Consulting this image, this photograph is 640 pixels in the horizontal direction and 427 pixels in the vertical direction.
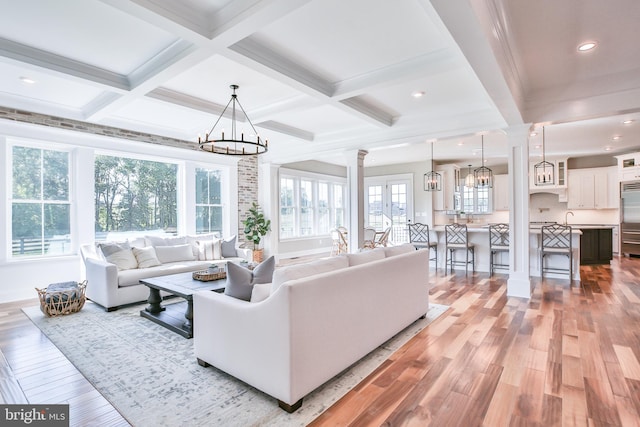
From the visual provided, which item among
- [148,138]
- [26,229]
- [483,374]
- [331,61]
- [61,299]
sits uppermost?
[331,61]

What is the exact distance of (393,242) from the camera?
33.0ft

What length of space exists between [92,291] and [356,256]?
153 inches

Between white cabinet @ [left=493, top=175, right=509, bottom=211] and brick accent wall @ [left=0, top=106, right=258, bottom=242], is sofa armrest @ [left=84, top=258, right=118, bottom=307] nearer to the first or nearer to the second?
brick accent wall @ [left=0, top=106, right=258, bottom=242]

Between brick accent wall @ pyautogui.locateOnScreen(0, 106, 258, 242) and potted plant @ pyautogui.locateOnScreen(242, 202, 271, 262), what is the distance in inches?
5.4

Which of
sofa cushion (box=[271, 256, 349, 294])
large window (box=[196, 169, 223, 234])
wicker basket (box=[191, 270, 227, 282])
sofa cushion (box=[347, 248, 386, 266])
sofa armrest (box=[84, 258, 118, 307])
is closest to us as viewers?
sofa cushion (box=[271, 256, 349, 294])

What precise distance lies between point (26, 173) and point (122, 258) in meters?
2.07

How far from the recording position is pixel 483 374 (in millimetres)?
2482

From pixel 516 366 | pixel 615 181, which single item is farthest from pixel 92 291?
pixel 615 181

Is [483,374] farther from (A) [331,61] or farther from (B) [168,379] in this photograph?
(A) [331,61]

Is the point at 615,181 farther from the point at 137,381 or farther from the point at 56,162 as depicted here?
the point at 56,162

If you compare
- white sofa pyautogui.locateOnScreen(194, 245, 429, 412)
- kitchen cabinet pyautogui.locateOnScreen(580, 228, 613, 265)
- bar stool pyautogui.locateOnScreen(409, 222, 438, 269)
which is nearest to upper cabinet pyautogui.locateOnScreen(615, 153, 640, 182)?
kitchen cabinet pyautogui.locateOnScreen(580, 228, 613, 265)

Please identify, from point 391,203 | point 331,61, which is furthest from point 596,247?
point 331,61

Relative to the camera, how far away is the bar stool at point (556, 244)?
5.48m

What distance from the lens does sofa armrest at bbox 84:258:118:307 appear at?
4.14 meters
